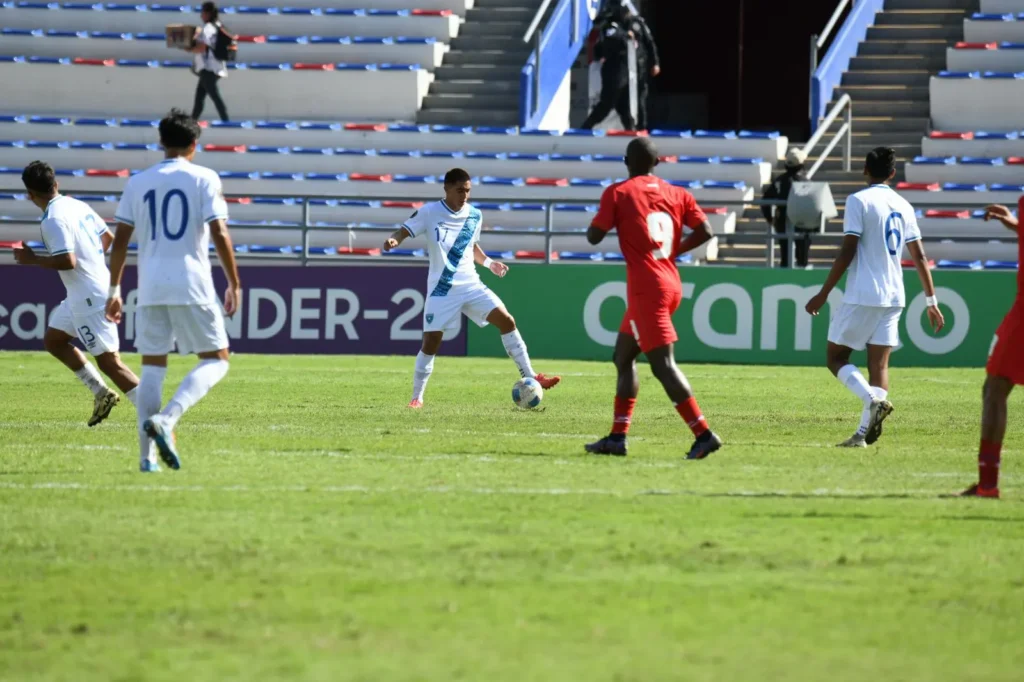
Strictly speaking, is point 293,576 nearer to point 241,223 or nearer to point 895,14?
point 241,223

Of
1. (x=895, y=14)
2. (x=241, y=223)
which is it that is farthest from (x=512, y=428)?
(x=895, y=14)

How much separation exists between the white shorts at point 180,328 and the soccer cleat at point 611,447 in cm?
255

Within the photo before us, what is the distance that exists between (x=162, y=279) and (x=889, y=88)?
2181 centimetres

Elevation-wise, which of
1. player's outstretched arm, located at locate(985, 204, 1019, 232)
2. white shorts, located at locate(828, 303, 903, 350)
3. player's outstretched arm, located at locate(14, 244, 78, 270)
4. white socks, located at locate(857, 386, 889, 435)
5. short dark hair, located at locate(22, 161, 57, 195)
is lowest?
white socks, located at locate(857, 386, 889, 435)

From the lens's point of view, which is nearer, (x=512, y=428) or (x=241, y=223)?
(x=512, y=428)

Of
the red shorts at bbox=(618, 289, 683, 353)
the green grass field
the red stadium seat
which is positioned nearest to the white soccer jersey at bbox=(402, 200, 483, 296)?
the green grass field

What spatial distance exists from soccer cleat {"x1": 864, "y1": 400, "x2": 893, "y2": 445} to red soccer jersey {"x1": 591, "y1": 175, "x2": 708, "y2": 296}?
191cm

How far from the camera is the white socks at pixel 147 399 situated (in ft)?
29.9

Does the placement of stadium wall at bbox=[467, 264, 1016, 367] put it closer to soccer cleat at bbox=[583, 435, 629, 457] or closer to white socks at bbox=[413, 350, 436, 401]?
white socks at bbox=[413, 350, 436, 401]

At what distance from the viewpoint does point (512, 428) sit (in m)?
12.5

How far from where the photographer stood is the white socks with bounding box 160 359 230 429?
9055mm

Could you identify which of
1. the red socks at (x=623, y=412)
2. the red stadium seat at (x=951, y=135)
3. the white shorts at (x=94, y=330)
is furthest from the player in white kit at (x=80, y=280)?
the red stadium seat at (x=951, y=135)

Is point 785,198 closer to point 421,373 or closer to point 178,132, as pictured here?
point 421,373

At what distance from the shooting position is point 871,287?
38.2 feet
